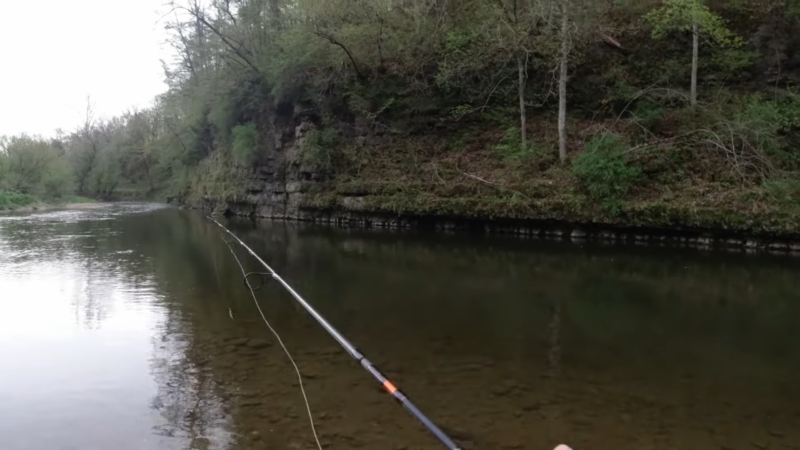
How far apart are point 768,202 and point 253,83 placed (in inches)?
1145

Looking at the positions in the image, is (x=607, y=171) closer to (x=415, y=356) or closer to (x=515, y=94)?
(x=515, y=94)

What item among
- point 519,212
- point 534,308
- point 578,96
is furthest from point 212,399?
point 578,96

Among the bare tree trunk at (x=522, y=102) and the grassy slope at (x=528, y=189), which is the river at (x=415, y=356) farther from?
the bare tree trunk at (x=522, y=102)

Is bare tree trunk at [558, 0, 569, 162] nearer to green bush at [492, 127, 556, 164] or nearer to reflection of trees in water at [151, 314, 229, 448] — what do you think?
green bush at [492, 127, 556, 164]

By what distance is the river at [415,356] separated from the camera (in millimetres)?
5789

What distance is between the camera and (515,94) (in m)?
27.2

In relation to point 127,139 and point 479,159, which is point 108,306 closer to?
point 479,159

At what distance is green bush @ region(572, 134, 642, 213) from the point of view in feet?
66.3

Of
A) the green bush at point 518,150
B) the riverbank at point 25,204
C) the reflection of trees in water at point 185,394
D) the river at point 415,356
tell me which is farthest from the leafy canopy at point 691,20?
the riverbank at point 25,204

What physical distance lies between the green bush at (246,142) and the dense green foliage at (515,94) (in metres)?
0.13

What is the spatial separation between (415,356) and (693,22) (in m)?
19.4

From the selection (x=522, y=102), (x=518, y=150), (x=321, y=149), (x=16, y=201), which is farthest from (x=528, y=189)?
(x=16, y=201)

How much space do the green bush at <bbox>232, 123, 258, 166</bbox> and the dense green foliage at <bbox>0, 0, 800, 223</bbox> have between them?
126mm

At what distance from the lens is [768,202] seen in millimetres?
17797
